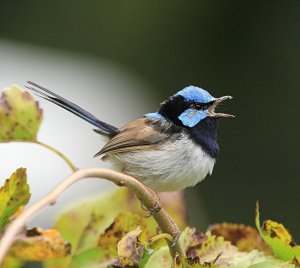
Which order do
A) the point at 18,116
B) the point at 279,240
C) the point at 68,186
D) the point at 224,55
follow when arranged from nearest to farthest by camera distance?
the point at 68,186
the point at 18,116
the point at 279,240
the point at 224,55

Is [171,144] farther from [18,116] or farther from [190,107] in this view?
[18,116]

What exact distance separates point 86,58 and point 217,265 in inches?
118

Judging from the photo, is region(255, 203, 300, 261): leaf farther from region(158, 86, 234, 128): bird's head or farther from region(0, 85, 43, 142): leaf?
region(158, 86, 234, 128): bird's head

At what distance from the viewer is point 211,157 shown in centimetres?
156

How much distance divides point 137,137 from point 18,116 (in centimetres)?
100

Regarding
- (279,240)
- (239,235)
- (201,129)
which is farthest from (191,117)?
(279,240)

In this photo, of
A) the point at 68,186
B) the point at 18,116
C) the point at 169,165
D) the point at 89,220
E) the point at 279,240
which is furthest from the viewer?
the point at 169,165

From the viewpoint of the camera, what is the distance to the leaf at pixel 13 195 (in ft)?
1.93

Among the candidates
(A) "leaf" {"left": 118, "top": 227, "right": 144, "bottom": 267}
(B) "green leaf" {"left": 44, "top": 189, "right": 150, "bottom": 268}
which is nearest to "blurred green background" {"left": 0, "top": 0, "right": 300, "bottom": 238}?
(B) "green leaf" {"left": 44, "top": 189, "right": 150, "bottom": 268}

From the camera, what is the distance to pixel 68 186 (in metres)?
0.48

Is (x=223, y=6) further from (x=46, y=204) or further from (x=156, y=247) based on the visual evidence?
(x=46, y=204)

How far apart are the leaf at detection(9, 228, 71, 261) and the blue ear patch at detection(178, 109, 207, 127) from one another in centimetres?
91

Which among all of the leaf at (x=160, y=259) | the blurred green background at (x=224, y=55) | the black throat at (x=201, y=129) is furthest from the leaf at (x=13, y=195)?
the blurred green background at (x=224, y=55)

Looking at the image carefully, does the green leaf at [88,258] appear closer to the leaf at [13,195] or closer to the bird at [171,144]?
the leaf at [13,195]
